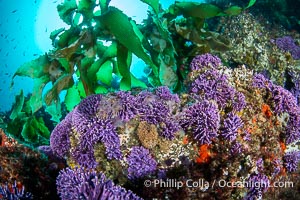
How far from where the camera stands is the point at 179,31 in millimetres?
3805

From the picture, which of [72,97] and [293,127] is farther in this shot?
[72,97]

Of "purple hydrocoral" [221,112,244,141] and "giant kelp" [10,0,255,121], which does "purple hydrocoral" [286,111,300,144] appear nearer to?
"purple hydrocoral" [221,112,244,141]

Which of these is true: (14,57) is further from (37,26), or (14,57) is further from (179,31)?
(179,31)

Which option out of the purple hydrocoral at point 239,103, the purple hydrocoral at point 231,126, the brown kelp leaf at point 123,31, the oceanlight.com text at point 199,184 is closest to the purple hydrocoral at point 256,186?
the oceanlight.com text at point 199,184

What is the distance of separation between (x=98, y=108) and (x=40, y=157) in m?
0.97

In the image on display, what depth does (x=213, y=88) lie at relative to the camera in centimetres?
277

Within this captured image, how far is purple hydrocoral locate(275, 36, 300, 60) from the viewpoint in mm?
5094

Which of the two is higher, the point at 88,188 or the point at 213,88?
the point at 213,88

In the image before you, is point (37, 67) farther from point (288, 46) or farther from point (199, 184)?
point (288, 46)

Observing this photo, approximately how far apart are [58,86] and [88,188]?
5.77ft

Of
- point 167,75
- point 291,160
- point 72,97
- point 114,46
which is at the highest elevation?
point 114,46

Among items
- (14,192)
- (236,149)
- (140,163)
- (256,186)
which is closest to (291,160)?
(256,186)

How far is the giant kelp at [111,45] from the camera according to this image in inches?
130

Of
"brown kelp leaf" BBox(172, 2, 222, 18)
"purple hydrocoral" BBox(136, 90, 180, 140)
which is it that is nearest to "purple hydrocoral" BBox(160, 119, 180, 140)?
"purple hydrocoral" BBox(136, 90, 180, 140)
